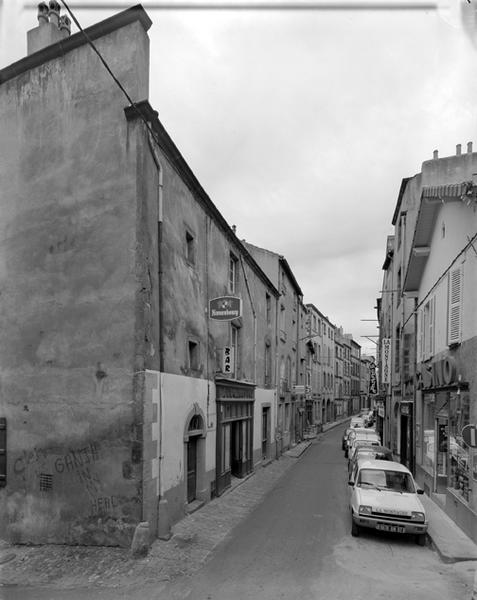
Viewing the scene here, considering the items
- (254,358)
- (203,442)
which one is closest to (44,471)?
(203,442)

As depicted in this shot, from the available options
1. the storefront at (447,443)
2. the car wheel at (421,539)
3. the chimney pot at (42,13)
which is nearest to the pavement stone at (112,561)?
the car wheel at (421,539)

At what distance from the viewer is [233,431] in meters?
19.1

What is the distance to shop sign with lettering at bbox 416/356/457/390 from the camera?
12773 mm

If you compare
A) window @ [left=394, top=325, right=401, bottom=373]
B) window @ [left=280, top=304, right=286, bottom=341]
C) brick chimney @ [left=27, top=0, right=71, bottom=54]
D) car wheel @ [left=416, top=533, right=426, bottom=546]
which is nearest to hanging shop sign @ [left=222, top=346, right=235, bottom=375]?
car wheel @ [left=416, top=533, right=426, bottom=546]

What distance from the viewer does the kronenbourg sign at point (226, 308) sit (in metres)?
14.5

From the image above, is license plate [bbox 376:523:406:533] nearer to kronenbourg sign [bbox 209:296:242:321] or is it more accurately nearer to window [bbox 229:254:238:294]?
kronenbourg sign [bbox 209:296:242:321]

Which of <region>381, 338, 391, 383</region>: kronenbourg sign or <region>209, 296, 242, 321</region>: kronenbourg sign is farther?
<region>381, 338, 391, 383</region>: kronenbourg sign

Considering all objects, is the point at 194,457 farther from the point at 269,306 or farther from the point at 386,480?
the point at 269,306

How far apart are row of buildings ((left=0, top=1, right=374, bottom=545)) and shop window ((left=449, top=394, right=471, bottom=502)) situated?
673 cm

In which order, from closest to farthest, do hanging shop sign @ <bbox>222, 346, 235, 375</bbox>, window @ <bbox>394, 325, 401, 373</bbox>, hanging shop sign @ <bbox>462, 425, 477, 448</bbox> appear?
hanging shop sign @ <bbox>462, 425, 477, 448</bbox>, hanging shop sign @ <bbox>222, 346, 235, 375</bbox>, window @ <bbox>394, 325, 401, 373</bbox>

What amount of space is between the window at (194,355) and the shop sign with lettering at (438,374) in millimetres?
6717

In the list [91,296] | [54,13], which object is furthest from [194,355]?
[54,13]

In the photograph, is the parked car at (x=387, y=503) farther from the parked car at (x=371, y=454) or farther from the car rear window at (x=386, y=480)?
the parked car at (x=371, y=454)

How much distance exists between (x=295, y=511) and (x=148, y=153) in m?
10.6
